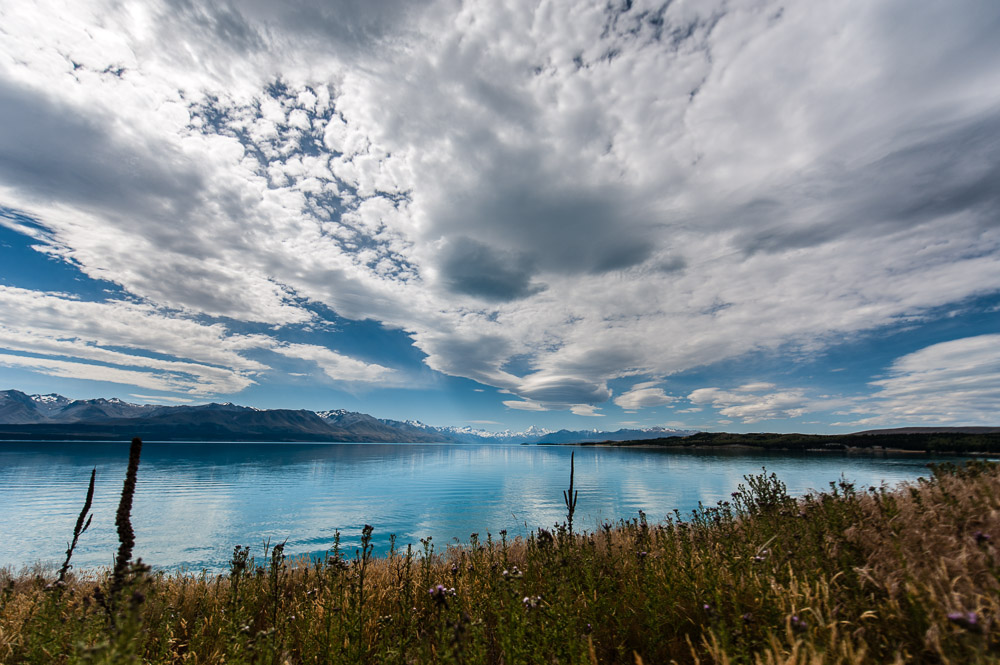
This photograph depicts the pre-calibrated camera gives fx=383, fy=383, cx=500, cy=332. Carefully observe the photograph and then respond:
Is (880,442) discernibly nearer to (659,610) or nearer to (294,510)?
(294,510)

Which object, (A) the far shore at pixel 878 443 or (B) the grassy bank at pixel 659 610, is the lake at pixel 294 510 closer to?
(B) the grassy bank at pixel 659 610

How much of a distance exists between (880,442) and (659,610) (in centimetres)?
18623

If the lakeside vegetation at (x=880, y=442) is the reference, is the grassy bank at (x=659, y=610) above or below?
above

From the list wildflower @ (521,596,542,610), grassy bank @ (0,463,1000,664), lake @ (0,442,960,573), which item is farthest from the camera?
lake @ (0,442,960,573)

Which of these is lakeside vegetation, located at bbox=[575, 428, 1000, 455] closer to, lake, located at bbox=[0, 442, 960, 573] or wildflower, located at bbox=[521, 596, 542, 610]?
lake, located at bbox=[0, 442, 960, 573]

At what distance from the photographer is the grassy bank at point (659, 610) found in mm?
3953

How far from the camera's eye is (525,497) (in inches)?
1704

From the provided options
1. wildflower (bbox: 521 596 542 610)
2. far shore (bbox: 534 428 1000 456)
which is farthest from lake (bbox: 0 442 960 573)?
far shore (bbox: 534 428 1000 456)

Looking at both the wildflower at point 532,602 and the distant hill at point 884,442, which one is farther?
the distant hill at point 884,442

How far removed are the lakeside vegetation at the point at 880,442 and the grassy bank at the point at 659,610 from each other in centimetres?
13429

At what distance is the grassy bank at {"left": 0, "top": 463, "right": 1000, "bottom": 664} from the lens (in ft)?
13.0

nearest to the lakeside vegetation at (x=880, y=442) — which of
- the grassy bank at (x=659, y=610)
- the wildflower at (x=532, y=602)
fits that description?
the grassy bank at (x=659, y=610)

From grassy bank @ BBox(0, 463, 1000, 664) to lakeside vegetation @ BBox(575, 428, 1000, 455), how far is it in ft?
441

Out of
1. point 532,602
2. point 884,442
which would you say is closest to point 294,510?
point 532,602
